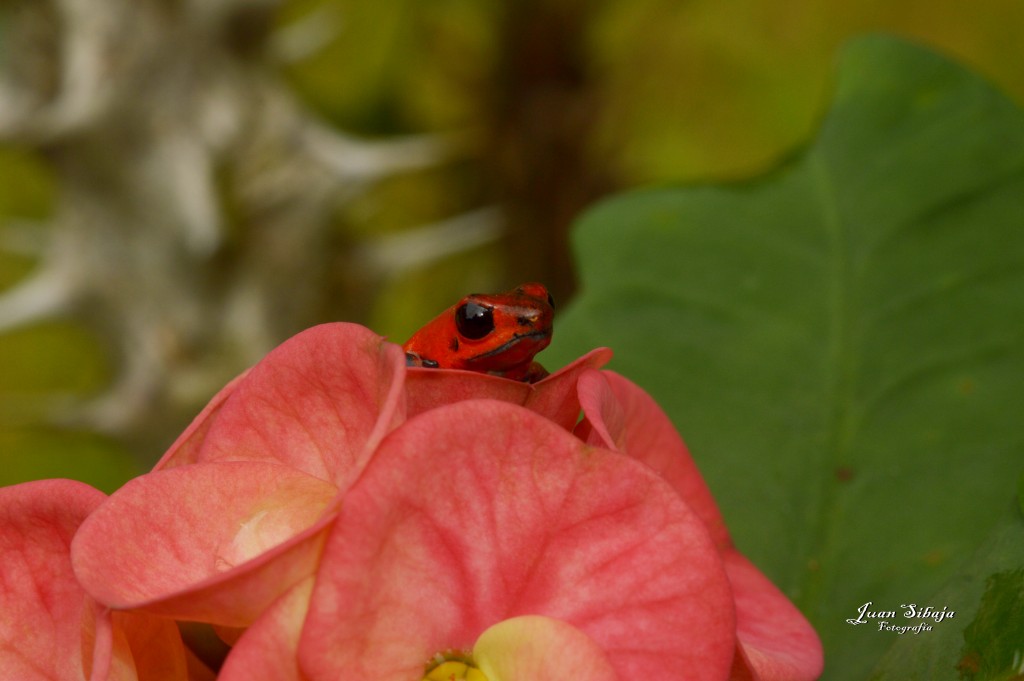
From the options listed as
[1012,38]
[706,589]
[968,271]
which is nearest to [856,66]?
[968,271]

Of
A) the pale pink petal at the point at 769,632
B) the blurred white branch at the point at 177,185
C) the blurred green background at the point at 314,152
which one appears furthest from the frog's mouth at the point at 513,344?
the blurred white branch at the point at 177,185

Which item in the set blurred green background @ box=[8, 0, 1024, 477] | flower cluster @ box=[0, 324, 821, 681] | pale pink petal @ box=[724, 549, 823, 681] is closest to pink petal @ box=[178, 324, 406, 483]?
flower cluster @ box=[0, 324, 821, 681]

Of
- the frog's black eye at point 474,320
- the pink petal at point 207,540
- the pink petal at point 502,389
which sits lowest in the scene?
the pink petal at point 207,540

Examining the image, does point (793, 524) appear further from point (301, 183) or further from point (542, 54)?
point (542, 54)

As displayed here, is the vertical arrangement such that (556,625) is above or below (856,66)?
below

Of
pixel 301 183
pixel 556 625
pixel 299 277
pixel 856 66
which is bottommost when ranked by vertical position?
pixel 299 277

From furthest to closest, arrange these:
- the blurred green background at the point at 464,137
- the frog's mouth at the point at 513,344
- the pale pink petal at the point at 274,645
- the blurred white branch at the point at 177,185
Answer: the blurred green background at the point at 464,137 → the blurred white branch at the point at 177,185 → the frog's mouth at the point at 513,344 → the pale pink petal at the point at 274,645

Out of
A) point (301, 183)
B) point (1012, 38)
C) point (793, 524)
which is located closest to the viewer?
point (793, 524)

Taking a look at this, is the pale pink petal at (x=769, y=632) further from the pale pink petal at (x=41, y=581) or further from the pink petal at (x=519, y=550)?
the pale pink petal at (x=41, y=581)

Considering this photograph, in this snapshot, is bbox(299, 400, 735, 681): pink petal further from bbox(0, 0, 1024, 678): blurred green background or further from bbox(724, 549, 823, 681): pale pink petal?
bbox(0, 0, 1024, 678): blurred green background
